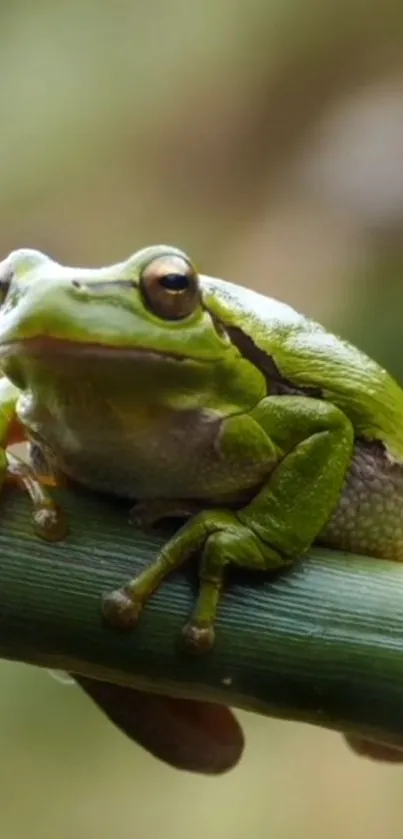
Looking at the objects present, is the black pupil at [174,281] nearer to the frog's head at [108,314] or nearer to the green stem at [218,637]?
the frog's head at [108,314]

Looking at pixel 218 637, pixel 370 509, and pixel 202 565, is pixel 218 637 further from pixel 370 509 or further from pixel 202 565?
pixel 370 509

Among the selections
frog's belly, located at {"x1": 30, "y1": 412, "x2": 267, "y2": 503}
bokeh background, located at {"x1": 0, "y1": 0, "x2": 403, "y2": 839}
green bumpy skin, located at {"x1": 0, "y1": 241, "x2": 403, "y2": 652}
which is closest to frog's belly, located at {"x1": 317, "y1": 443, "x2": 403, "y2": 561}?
green bumpy skin, located at {"x1": 0, "y1": 241, "x2": 403, "y2": 652}

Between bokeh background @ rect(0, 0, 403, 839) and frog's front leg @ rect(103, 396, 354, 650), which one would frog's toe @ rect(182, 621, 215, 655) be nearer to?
frog's front leg @ rect(103, 396, 354, 650)

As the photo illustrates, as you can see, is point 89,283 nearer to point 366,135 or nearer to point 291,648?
point 291,648

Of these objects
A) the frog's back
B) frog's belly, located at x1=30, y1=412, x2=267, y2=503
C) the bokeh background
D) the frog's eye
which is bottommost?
the bokeh background

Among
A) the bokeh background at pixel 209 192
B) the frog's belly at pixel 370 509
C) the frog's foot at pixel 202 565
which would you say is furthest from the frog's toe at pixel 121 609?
the bokeh background at pixel 209 192

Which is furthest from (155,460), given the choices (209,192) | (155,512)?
(209,192)

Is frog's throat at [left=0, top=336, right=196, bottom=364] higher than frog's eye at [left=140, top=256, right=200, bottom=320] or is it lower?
lower
